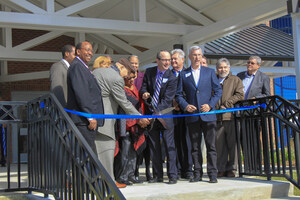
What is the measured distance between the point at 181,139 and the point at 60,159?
7.68ft

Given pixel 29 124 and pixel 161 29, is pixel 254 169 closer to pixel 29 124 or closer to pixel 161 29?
pixel 29 124

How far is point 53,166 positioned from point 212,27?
214 inches

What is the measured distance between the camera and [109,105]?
568cm

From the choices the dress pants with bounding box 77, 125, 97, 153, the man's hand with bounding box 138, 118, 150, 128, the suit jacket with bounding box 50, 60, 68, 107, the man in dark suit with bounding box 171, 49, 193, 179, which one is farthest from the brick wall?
the dress pants with bounding box 77, 125, 97, 153

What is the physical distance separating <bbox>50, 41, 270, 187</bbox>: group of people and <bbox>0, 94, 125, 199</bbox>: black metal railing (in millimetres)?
360

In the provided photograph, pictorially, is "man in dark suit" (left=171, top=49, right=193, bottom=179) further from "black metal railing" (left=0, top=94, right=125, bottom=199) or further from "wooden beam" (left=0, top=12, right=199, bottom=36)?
"wooden beam" (left=0, top=12, right=199, bottom=36)

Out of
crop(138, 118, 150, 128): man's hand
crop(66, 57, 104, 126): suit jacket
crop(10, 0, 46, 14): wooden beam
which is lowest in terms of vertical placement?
crop(138, 118, 150, 128): man's hand

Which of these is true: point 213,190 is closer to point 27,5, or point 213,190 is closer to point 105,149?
point 105,149

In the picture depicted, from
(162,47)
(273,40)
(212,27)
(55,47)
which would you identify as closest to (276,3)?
(212,27)

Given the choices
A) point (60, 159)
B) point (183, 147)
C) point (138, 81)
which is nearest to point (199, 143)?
point (183, 147)

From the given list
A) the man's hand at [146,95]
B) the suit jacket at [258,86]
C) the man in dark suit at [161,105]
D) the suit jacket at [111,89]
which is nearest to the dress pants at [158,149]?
the man in dark suit at [161,105]

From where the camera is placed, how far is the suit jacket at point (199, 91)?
6367mm

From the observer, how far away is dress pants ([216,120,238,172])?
6934mm

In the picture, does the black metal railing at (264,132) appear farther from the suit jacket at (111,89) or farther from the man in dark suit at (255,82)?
the suit jacket at (111,89)
